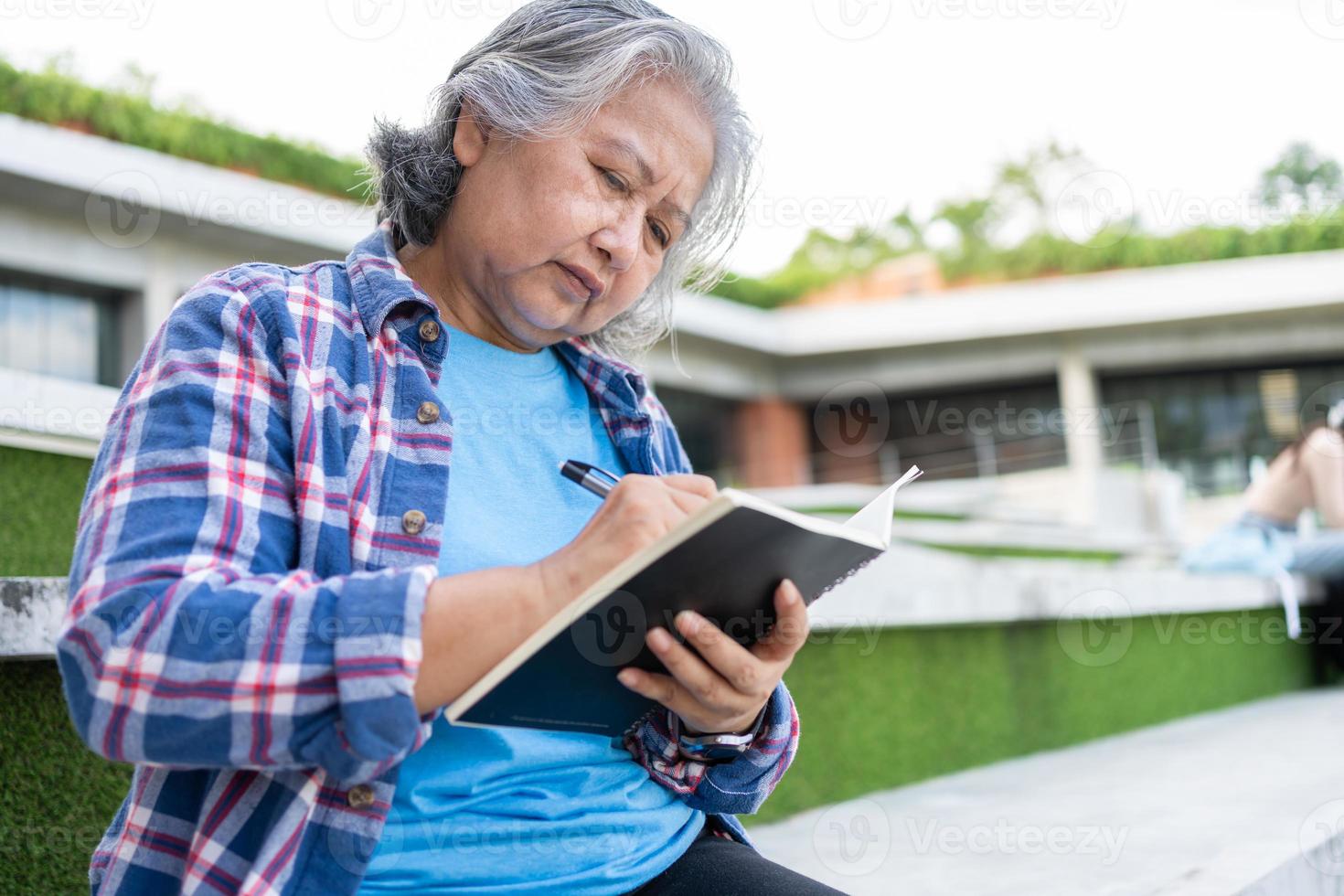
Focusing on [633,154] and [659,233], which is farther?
[659,233]

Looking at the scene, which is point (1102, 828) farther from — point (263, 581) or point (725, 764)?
point (263, 581)

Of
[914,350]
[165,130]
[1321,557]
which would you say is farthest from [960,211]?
[1321,557]

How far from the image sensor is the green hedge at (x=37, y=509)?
2.24 metres

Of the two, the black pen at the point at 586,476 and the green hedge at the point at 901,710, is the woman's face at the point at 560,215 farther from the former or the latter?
the green hedge at the point at 901,710

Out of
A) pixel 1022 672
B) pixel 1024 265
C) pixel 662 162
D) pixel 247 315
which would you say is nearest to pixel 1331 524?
pixel 1022 672

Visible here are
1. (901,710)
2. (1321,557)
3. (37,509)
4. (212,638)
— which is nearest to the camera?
(212,638)

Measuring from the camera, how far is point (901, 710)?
3361mm

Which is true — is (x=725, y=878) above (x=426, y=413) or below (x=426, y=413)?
below

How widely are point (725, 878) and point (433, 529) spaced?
1.74 feet

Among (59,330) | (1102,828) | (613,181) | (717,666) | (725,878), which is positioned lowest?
(1102,828)

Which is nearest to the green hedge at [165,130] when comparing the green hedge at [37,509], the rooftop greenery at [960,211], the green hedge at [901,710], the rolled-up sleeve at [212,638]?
the rooftop greenery at [960,211]

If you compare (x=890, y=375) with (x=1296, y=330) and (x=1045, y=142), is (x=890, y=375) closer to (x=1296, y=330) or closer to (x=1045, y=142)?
(x=1296, y=330)

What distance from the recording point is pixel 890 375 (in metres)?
20.7

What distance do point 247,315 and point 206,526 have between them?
10.9 inches
